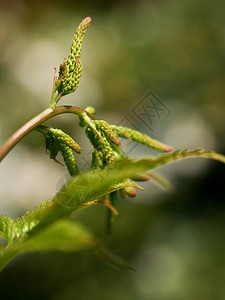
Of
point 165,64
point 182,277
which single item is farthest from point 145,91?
point 182,277

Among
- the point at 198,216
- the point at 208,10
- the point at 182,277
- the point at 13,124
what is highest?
the point at 208,10

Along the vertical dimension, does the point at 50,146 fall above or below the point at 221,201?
above

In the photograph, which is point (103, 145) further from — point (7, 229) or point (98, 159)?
point (7, 229)

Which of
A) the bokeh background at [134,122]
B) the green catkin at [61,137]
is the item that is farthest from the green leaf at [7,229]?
the bokeh background at [134,122]

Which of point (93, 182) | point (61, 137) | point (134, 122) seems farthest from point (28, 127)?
point (134, 122)

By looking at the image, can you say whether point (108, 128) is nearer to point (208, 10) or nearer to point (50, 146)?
point (50, 146)

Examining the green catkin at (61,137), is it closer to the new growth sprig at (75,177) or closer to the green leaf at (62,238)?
the new growth sprig at (75,177)
